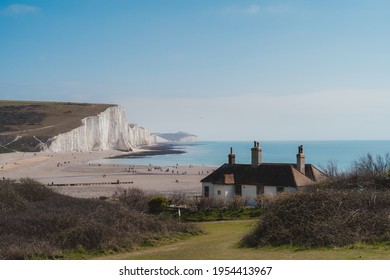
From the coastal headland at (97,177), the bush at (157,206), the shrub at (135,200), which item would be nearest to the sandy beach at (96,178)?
the coastal headland at (97,177)

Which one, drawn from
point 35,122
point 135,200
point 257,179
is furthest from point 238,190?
point 35,122

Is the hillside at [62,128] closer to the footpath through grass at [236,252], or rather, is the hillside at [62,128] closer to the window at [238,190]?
the window at [238,190]

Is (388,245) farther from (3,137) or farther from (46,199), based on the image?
(3,137)

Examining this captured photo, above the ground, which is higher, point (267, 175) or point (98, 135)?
point (98, 135)

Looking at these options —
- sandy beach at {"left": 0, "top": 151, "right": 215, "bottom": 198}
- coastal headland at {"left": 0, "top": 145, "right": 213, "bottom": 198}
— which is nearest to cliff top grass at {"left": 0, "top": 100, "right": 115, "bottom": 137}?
coastal headland at {"left": 0, "top": 145, "right": 213, "bottom": 198}

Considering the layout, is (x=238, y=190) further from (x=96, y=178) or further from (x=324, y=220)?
(x=96, y=178)

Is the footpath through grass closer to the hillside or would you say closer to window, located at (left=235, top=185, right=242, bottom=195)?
window, located at (left=235, top=185, right=242, bottom=195)

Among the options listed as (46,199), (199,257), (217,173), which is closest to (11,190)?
(46,199)
